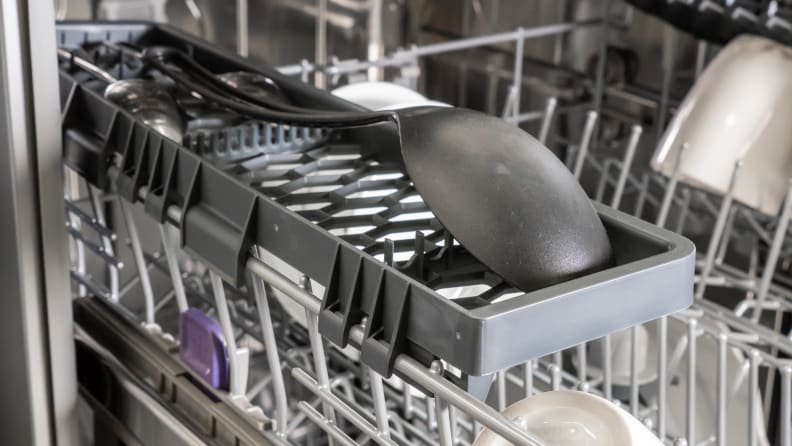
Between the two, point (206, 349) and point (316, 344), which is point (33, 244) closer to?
point (206, 349)

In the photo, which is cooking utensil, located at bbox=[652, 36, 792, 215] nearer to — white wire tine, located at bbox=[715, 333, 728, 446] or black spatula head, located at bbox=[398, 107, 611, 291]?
white wire tine, located at bbox=[715, 333, 728, 446]

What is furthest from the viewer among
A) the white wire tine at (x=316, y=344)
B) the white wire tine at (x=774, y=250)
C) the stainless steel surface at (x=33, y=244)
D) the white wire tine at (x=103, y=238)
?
the white wire tine at (x=774, y=250)

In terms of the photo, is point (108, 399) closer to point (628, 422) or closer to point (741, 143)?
point (628, 422)

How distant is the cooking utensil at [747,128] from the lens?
948 mm

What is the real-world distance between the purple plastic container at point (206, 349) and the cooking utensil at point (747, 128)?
0.47 metres

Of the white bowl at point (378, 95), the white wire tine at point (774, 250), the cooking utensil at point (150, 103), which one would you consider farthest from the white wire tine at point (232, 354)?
the white wire tine at point (774, 250)

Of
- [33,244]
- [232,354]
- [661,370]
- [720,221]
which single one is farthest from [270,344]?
[720,221]

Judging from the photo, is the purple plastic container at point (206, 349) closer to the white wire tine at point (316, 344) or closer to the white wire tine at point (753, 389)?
the white wire tine at point (316, 344)

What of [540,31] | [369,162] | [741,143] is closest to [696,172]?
[741,143]

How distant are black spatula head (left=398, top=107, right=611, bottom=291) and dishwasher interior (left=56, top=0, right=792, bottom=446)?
0.7 inches

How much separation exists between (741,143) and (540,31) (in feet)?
1.00

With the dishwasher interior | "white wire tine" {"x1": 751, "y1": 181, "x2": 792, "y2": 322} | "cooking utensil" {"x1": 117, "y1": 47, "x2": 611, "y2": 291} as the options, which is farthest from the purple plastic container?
"white wire tine" {"x1": 751, "y1": 181, "x2": 792, "y2": 322}

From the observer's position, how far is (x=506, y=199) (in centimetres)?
49

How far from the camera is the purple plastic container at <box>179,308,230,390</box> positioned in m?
0.69
